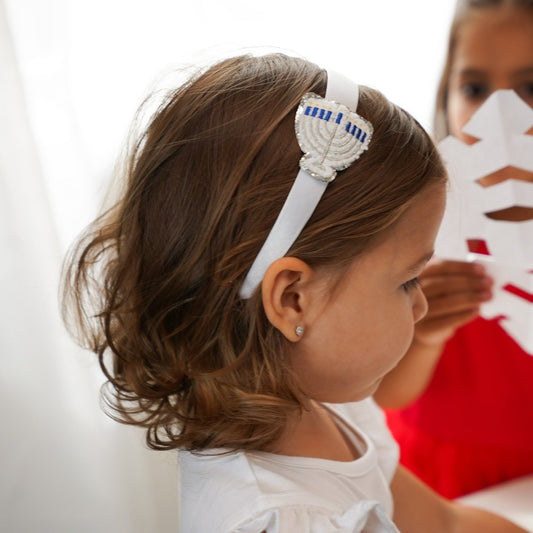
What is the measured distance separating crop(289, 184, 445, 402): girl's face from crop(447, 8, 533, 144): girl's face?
10.3 inches

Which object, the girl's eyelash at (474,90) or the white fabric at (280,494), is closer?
the white fabric at (280,494)

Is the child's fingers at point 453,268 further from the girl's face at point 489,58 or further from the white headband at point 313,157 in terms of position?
the white headband at point 313,157

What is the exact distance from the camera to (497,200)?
28.2 inches

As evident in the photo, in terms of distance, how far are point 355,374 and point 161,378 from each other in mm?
184

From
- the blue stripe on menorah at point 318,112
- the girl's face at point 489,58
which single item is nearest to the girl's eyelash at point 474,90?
the girl's face at point 489,58

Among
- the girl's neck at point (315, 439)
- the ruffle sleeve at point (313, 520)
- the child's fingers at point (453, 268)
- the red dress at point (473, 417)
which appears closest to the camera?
the ruffle sleeve at point (313, 520)

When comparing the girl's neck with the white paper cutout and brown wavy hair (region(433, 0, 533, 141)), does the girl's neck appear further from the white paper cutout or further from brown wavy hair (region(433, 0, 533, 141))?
brown wavy hair (region(433, 0, 533, 141))

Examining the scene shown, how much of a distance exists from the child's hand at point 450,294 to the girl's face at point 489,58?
0.53 ft

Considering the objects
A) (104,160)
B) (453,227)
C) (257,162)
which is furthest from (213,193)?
(104,160)

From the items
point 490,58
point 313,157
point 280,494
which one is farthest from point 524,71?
point 280,494

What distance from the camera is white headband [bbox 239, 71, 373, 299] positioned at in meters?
0.55

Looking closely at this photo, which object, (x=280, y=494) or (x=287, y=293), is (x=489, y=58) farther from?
(x=280, y=494)

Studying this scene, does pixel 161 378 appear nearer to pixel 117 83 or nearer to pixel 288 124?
pixel 288 124

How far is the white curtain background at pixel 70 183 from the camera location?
2.75ft
